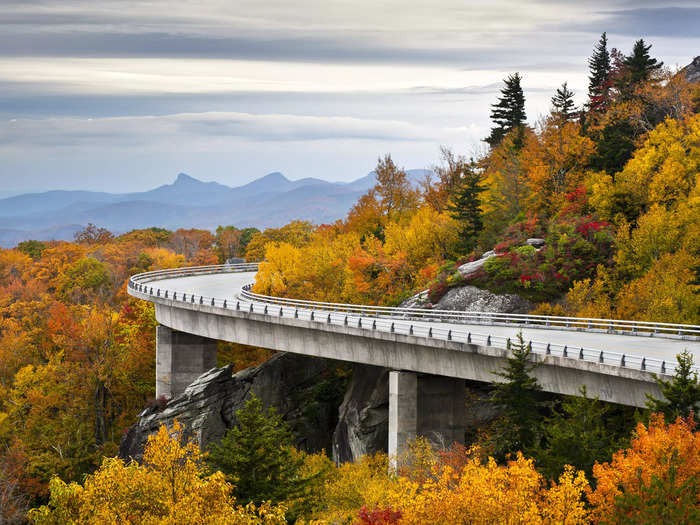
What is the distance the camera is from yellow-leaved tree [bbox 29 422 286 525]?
85.7ft

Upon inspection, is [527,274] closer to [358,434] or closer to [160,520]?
[358,434]

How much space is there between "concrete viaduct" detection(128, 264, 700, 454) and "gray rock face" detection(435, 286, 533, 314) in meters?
3.88

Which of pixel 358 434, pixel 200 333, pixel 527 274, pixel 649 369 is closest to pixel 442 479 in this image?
pixel 649 369

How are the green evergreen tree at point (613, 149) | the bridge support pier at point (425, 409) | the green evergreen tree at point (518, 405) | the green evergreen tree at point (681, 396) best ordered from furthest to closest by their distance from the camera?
the green evergreen tree at point (613, 149), the bridge support pier at point (425, 409), the green evergreen tree at point (518, 405), the green evergreen tree at point (681, 396)

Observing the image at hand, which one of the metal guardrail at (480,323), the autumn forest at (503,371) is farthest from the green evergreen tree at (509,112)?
the metal guardrail at (480,323)

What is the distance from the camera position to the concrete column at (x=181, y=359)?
2800 inches

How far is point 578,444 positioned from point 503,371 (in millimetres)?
8934

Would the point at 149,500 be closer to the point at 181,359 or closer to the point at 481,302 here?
the point at 481,302

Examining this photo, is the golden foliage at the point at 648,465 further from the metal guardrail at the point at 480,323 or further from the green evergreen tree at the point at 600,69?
the green evergreen tree at the point at 600,69

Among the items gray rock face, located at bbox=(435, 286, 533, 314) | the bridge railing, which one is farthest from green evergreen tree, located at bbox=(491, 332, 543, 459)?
gray rock face, located at bbox=(435, 286, 533, 314)

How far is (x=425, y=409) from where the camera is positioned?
1880 inches

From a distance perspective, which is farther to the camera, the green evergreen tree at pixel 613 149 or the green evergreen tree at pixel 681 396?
the green evergreen tree at pixel 613 149

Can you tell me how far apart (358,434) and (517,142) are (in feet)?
151

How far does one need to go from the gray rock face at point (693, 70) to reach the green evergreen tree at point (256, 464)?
220 feet
